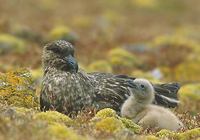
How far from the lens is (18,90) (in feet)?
36.4

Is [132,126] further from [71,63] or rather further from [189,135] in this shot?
[71,63]

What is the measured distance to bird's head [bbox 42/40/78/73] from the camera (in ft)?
35.6

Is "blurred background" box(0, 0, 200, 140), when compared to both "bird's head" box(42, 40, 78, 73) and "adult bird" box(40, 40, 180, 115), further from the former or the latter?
"bird's head" box(42, 40, 78, 73)

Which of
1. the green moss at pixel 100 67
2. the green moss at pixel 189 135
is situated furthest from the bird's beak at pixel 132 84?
the green moss at pixel 100 67

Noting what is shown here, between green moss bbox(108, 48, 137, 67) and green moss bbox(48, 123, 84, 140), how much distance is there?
1097 centimetres

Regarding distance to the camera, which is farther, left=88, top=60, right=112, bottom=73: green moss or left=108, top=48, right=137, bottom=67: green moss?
left=108, top=48, right=137, bottom=67: green moss

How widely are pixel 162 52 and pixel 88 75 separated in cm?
1099

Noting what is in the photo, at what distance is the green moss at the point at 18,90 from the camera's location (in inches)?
428

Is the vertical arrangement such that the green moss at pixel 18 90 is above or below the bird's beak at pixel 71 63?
below

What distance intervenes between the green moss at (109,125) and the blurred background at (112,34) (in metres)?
6.55

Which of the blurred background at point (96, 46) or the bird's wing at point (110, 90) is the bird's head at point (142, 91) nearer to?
the bird's wing at point (110, 90)

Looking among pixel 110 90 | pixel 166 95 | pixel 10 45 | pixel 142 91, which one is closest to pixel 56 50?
pixel 110 90

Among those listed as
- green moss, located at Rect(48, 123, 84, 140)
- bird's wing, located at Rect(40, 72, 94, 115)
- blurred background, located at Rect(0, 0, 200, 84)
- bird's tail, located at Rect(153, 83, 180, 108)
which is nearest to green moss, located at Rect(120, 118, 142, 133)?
bird's wing, located at Rect(40, 72, 94, 115)

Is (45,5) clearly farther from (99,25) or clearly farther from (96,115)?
(96,115)
